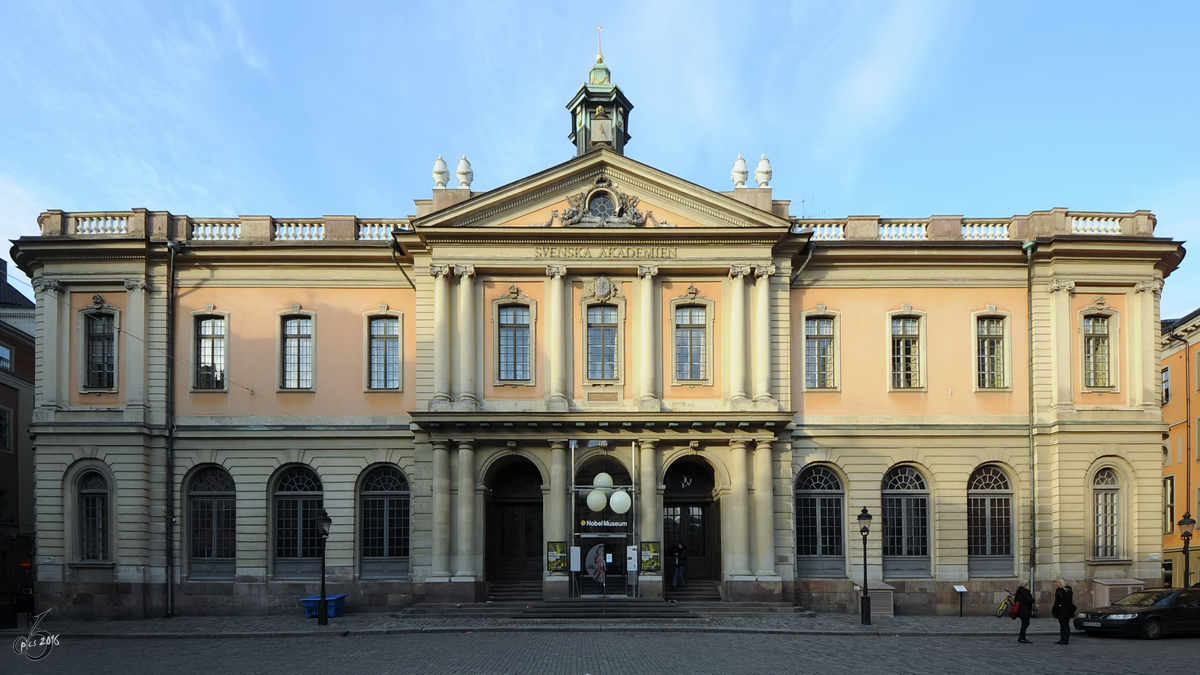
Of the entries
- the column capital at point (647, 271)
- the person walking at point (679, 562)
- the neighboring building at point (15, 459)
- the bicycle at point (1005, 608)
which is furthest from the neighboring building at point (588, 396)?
the neighboring building at point (15, 459)

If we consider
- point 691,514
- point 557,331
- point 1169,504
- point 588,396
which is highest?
point 557,331

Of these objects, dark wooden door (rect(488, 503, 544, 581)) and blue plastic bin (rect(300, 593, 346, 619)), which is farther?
dark wooden door (rect(488, 503, 544, 581))

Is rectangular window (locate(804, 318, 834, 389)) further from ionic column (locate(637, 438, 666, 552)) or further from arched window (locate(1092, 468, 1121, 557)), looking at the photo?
arched window (locate(1092, 468, 1121, 557))

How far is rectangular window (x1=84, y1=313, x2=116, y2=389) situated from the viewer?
31.5m

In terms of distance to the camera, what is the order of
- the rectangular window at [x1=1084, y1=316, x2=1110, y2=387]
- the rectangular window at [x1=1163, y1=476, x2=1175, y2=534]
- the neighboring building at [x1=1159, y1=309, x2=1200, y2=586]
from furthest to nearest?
the rectangular window at [x1=1163, y1=476, x2=1175, y2=534] → the neighboring building at [x1=1159, y1=309, x2=1200, y2=586] → the rectangular window at [x1=1084, y1=316, x2=1110, y2=387]

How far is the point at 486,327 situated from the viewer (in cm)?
3119

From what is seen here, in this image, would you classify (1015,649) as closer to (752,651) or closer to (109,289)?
(752,651)

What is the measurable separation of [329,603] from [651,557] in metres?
9.21

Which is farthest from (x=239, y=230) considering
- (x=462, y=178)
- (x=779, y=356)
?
(x=779, y=356)

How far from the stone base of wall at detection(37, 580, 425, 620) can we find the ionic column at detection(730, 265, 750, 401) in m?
11.1

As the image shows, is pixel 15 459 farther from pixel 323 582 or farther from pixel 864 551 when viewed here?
pixel 864 551

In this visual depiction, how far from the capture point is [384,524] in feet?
104

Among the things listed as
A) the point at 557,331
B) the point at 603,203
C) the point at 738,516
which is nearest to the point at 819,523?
the point at 738,516

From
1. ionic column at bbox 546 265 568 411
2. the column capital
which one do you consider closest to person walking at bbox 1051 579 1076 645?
the column capital
